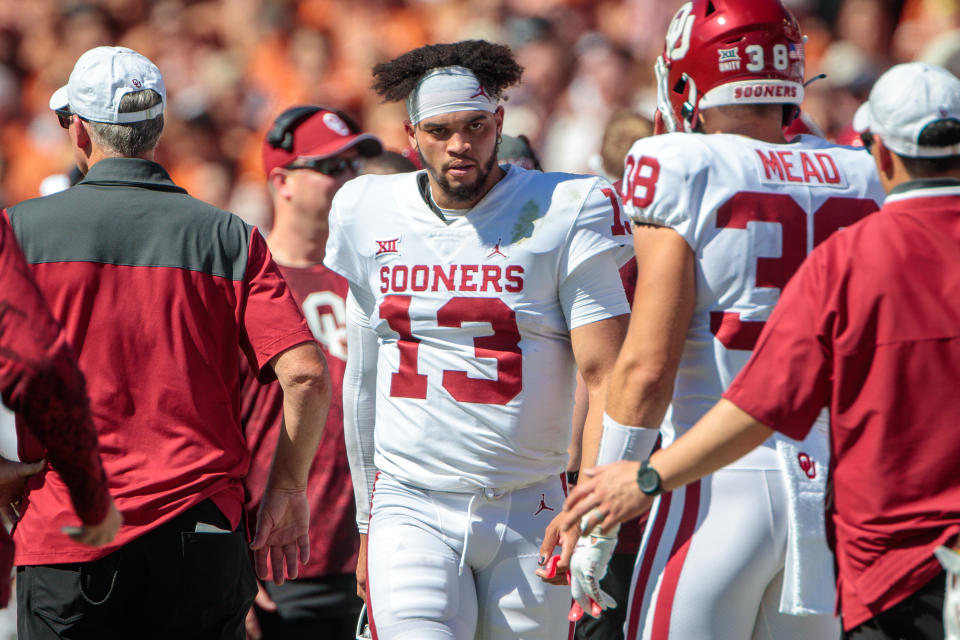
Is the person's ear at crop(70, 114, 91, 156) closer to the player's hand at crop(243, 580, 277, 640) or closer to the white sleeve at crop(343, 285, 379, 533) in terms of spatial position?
the white sleeve at crop(343, 285, 379, 533)

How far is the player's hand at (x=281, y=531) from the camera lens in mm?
3699

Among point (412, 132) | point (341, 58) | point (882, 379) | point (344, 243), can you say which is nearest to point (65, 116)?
point (344, 243)

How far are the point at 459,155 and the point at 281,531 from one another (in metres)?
1.26

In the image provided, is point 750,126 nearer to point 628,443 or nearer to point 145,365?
point 628,443

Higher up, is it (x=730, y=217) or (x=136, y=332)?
(x=730, y=217)

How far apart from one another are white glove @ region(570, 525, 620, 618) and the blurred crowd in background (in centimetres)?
343

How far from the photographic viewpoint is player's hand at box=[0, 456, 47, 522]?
3041 mm

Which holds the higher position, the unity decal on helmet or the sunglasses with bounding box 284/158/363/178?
the unity decal on helmet

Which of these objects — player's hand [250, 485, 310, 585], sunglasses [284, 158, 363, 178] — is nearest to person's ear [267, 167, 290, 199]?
sunglasses [284, 158, 363, 178]

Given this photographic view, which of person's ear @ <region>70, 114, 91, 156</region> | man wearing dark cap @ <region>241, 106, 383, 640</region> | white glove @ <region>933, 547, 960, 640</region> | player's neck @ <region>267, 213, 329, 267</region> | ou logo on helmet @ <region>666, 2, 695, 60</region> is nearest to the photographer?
white glove @ <region>933, 547, 960, 640</region>

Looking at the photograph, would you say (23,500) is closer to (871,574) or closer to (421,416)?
(421,416)

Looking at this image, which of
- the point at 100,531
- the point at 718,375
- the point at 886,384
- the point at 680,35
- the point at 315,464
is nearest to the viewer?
the point at 886,384

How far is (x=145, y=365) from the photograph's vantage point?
3.34 meters

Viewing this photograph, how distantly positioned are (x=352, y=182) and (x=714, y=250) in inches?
53.6
